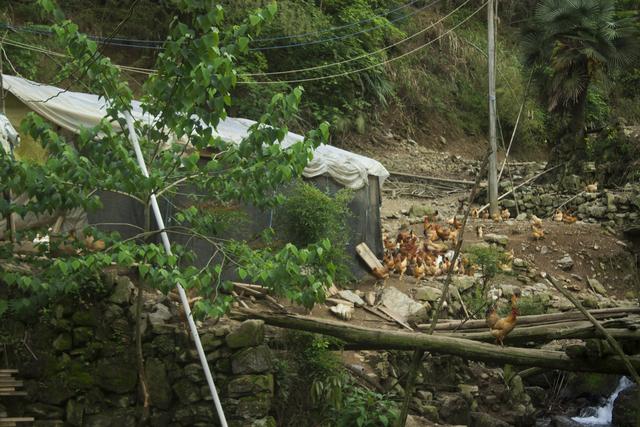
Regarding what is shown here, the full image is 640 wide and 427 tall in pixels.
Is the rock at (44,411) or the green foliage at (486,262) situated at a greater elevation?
the green foliage at (486,262)

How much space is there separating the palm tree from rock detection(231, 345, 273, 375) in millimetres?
15203

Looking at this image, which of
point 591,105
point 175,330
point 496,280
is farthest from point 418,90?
point 175,330

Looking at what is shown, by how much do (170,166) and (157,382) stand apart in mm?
2408

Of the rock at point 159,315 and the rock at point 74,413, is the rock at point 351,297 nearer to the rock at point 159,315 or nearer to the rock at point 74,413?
the rock at point 159,315

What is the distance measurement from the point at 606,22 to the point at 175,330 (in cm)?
1643

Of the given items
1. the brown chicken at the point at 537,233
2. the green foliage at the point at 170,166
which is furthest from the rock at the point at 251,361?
the brown chicken at the point at 537,233

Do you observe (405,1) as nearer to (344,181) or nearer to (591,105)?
(591,105)

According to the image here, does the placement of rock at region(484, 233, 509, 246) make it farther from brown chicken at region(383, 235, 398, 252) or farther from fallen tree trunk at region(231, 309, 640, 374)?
fallen tree trunk at region(231, 309, 640, 374)

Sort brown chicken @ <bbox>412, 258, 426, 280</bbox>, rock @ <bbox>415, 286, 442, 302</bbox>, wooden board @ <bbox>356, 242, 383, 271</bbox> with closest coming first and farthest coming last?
1. rock @ <bbox>415, 286, 442, 302</bbox>
2. wooden board @ <bbox>356, 242, 383, 271</bbox>
3. brown chicken @ <bbox>412, 258, 426, 280</bbox>

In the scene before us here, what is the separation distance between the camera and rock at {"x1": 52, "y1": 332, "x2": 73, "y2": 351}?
8.70 m

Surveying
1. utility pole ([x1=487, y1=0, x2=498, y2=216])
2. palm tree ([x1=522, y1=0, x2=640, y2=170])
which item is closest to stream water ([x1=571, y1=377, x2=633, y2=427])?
utility pole ([x1=487, y1=0, x2=498, y2=216])

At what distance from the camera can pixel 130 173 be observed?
740 cm

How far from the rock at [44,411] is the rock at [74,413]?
81mm

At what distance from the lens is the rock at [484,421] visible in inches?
444
